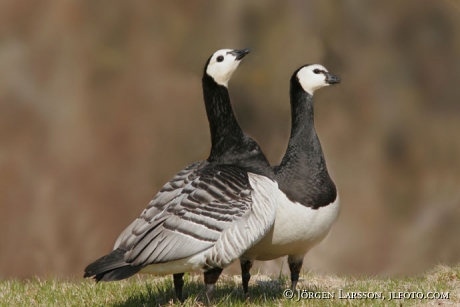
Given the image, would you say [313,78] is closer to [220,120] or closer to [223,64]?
[223,64]

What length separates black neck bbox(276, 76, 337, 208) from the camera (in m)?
6.46

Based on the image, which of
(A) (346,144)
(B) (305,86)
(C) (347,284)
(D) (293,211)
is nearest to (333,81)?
(B) (305,86)

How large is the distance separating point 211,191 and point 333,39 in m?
5.75

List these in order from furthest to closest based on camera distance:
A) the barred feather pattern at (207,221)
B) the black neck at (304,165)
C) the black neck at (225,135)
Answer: the black neck at (225,135) < the black neck at (304,165) < the barred feather pattern at (207,221)

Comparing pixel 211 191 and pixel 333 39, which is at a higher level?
pixel 333 39

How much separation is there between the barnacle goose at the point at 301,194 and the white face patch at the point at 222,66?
2.52 ft

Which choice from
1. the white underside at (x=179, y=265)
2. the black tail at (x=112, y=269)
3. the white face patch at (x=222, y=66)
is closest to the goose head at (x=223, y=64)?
the white face patch at (x=222, y=66)

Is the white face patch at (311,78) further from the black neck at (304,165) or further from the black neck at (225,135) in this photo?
the black neck at (225,135)

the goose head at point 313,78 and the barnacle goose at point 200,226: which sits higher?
the goose head at point 313,78

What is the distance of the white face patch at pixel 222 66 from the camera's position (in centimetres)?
670

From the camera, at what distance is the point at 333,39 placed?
1105 cm

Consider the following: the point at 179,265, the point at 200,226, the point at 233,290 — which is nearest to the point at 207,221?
the point at 200,226

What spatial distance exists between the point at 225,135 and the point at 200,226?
48.8 inches

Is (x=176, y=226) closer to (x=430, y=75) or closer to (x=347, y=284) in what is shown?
(x=347, y=284)
